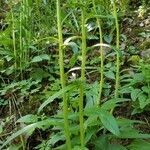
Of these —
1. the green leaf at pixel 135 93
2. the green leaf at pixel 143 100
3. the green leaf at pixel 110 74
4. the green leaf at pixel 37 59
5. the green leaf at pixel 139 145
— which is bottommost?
the green leaf at pixel 139 145

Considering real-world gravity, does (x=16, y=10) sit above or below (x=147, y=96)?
above

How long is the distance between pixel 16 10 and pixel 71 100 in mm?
1564

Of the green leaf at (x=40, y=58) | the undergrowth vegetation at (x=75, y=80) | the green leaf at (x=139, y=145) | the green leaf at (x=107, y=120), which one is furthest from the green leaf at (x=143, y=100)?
the green leaf at (x=40, y=58)

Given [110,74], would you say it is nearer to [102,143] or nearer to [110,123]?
[102,143]

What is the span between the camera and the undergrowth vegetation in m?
1.76

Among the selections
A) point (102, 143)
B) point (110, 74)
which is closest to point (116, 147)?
point (102, 143)

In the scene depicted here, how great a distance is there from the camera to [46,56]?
10.0 feet

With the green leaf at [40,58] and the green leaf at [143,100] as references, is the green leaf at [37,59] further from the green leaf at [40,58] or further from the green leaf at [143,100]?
the green leaf at [143,100]

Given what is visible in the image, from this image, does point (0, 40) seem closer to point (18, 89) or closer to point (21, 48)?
point (21, 48)

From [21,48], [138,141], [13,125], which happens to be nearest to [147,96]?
[138,141]

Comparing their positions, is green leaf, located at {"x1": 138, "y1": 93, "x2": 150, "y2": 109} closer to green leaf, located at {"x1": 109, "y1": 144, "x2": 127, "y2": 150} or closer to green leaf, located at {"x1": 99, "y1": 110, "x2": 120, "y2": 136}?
green leaf, located at {"x1": 109, "y1": 144, "x2": 127, "y2": 150}

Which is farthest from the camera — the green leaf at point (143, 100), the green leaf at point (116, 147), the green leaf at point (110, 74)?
the green leaf at point (110, 74)

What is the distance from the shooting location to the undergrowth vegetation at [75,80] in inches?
69.3

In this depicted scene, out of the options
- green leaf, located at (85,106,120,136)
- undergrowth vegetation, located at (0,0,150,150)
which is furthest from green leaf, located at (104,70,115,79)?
green leaf, located at (85,106,120,136)
